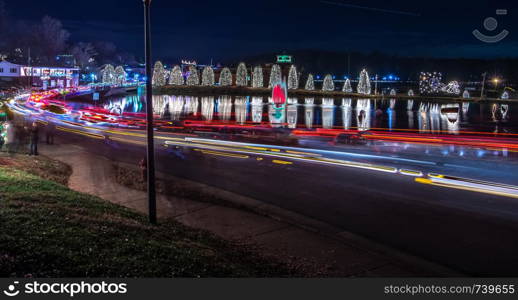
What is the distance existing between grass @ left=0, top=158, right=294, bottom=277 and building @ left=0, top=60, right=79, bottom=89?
280ft

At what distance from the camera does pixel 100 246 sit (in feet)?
21.7

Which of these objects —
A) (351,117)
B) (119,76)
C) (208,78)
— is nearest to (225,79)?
(208,78)

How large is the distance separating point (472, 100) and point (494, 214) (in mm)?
109023

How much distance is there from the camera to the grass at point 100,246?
5.69m

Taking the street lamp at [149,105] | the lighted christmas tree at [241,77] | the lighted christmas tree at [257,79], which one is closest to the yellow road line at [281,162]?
the street lamp at [149,105]

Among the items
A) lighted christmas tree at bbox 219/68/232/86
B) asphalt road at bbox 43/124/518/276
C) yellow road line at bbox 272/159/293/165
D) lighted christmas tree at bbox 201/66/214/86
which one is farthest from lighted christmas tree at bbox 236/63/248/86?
yellow road line at bbox 272/159/293/165

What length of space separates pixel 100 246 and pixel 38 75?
9865 cm

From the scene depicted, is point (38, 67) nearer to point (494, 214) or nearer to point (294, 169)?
point (294, 169)

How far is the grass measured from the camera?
5688 mm

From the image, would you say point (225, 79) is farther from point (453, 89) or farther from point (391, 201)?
point (391, 201)

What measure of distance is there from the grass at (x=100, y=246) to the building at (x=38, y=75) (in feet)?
280

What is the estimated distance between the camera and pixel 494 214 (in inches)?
428

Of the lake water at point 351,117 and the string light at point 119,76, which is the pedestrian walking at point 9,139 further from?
the string light at point 119,76

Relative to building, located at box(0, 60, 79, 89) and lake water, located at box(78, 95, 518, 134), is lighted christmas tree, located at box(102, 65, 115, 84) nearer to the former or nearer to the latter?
building, located at box(0, 60, 79, 89)
